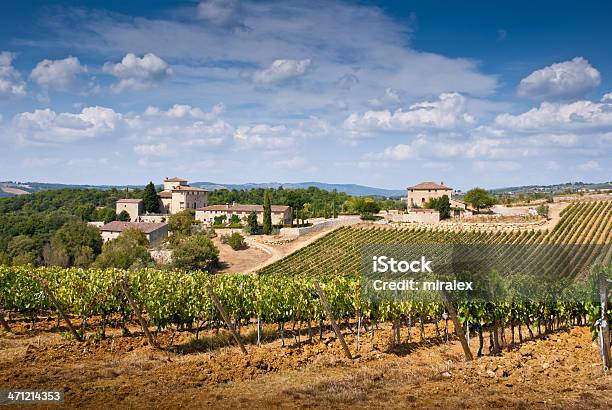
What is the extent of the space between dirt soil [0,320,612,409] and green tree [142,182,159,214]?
80006mm

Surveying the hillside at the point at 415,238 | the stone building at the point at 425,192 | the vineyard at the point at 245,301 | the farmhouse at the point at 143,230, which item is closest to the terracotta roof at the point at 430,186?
the stone building at the point at 425,192

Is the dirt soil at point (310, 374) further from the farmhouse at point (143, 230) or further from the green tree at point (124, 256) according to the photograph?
the farmhouse at point (143, 230)

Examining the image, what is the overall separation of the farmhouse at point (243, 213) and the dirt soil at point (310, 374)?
64.5 metres

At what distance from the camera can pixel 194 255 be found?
48.8m

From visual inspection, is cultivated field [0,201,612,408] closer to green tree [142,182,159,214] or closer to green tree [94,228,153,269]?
green tree [94,228,153,269]

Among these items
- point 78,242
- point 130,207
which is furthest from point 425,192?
point 78,242

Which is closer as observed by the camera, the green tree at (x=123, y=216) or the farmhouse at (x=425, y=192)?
the green tree at (x=123, y=216)

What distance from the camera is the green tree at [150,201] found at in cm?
Result: 9062

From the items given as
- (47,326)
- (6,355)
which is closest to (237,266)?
(47,326)

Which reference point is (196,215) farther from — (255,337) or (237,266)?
(255,337)

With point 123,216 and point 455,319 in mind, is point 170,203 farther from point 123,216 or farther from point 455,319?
point 455,319

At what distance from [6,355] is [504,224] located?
61.0 metres

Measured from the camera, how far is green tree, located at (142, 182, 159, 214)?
9062cm

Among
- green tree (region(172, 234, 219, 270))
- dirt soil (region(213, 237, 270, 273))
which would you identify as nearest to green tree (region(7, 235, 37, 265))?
green tree (region(172, 234, 219, 270))
